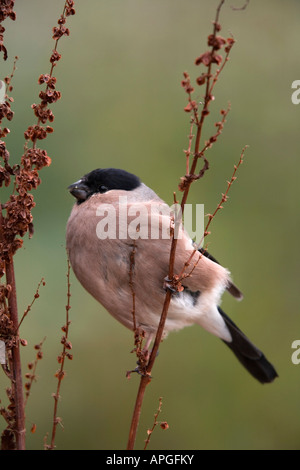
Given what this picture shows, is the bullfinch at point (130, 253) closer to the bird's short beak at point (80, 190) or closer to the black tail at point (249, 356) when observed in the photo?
the bird's short beak at point (80, 190)

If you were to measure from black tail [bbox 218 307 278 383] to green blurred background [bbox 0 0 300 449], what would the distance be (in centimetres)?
13

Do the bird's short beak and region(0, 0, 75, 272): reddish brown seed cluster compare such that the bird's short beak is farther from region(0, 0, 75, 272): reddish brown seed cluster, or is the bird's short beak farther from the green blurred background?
region(0, 0, 75, 272): reddish brown seed cluster

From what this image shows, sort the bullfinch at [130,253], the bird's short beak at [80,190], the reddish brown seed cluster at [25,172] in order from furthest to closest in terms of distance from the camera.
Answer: the bird's short beak at [80,190]
the bullfinch at [130,253]
the reddish brown seed cluster at [25,172]

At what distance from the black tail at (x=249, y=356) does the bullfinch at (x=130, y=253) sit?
1.75 feet

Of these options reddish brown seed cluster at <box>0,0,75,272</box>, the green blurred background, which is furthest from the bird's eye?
reddish brown seed cluster at <box>0,0,75,272</box>

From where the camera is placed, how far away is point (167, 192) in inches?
127

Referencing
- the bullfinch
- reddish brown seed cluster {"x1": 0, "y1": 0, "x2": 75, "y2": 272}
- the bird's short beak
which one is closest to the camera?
reddish brown seed cluster {"x1": 0, "y1": 0, "x2": 75, "y2": 272}

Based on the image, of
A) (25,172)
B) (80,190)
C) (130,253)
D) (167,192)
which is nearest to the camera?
(25,172)

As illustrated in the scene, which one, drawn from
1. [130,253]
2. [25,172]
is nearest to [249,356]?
[130,253]

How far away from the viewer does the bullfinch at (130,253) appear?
232cm

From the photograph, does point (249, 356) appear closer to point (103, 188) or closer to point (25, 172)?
point (103, 188)

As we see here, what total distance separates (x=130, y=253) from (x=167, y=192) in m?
1.00

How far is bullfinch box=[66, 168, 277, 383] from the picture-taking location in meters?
2.32

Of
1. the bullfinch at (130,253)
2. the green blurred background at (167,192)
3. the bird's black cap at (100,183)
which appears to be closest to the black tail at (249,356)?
the green blurred background at (167,192)
